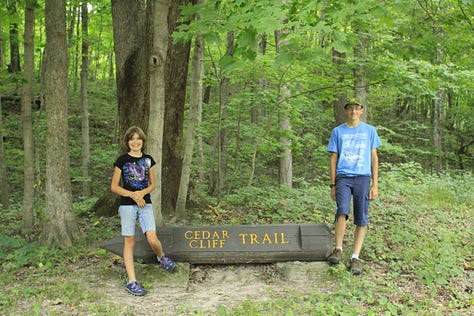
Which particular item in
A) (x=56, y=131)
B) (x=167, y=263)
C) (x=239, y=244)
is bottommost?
(x=167, y=263)

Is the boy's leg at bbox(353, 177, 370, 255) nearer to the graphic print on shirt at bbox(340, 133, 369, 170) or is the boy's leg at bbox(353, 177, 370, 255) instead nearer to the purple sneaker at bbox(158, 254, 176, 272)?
the graphic print on shirt at bbox(340, 133, 369, 170)

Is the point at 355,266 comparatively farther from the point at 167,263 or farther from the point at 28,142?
the point at 28,142

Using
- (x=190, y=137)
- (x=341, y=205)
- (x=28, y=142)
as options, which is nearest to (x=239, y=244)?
(x=341, y=205)

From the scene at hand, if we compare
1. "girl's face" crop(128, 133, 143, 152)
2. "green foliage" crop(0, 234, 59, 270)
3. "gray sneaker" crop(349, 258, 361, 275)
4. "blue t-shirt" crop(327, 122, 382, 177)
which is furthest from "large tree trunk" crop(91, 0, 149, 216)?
"gray sneaker" crop(349, 258, 361, 275)

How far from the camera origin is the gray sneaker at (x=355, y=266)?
476 cm

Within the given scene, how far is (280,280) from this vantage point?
4.93 meters

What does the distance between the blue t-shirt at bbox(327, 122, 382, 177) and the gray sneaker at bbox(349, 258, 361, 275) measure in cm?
107

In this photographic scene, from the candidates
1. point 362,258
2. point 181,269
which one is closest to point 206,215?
point 181,269

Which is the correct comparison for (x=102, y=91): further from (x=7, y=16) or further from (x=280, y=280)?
(x=280, y=280)

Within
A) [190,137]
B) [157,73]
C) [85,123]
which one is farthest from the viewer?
[85,123]

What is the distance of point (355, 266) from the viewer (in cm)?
483

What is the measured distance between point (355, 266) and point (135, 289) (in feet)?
8.68

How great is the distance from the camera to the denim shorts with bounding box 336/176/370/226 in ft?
16.2

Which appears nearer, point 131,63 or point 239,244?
point 239,244
